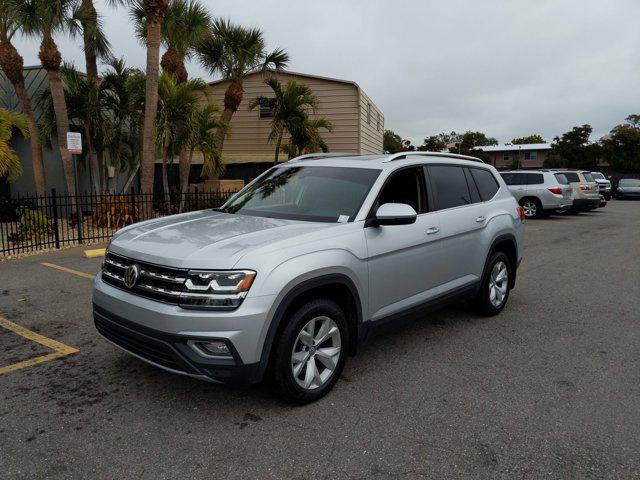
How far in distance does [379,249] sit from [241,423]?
1571 mm

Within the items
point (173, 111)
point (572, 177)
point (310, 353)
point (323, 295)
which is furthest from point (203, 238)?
point (572, 177)

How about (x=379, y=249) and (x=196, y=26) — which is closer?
(x=379, y=249)

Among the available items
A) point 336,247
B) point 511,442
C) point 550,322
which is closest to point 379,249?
point 336,247

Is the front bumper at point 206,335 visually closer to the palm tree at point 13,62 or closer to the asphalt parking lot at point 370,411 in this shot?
the asphalt parking lot at point 370,411

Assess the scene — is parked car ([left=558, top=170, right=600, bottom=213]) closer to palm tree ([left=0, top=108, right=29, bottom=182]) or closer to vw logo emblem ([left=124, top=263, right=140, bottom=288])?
palm tree ([left=0, top=108, right=29, bottom=182])

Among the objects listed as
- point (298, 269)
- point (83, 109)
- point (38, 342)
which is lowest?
point (38, 342)

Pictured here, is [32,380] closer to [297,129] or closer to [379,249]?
[379,249]

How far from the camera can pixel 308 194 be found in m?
4.27

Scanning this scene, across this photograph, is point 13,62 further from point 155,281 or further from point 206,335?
point 206,335

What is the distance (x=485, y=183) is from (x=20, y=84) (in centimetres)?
1223

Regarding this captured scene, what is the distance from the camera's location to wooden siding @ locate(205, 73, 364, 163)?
20.2 metres

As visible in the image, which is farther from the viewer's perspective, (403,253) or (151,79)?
(151,79)

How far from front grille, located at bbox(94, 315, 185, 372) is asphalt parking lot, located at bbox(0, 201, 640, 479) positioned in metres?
0.42

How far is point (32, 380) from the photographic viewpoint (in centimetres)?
380
